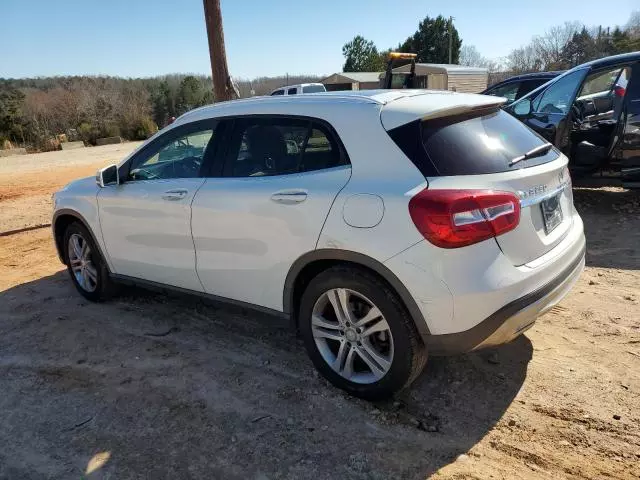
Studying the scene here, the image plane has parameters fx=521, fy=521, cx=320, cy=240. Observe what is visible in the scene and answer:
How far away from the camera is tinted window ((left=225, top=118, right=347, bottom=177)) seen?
3.12 meters

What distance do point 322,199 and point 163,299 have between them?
2611 millimetres

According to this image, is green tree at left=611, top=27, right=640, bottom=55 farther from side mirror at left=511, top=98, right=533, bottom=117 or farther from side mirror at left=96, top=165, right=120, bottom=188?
side mirror at left=96, top=165, right=120, bottom=188

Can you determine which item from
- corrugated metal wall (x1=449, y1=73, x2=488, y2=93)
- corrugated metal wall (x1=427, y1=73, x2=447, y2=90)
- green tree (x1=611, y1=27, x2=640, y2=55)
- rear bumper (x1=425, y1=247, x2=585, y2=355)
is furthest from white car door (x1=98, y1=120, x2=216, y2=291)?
green tree (x1=611, y1=27, x2=640, y2=55)

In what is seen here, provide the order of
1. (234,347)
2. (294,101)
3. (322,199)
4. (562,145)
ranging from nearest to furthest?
1. (322,199)
2. (294,101)
3. (234,347)
4. (562,145)

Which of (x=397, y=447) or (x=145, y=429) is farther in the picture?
(x=145, y=429)

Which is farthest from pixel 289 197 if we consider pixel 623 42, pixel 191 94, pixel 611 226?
pixel 623 42

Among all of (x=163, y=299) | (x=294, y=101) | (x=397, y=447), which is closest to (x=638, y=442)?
(x=397, y=447)

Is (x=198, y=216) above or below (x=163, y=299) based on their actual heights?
above

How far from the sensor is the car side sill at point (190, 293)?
3464mm

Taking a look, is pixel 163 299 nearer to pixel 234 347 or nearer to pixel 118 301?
pixel 118 301

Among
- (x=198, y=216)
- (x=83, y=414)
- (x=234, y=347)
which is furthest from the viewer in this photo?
(x=234, y=347)

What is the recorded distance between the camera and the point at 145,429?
9.74ft

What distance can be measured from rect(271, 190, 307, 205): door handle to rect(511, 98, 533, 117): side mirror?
18.5 ft

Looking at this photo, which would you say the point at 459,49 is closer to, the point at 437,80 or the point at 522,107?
the point at 437,80
